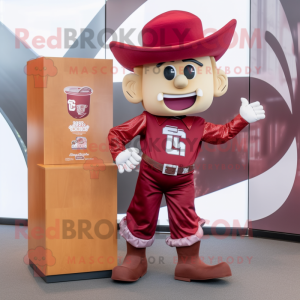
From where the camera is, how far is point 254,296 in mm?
2303

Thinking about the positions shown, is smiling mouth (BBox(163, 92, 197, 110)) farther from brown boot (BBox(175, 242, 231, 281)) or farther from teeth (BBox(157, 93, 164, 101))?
brown boot (BBox(175, 242, 231, 281))

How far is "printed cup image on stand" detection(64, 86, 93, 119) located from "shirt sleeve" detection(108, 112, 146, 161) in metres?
0.22

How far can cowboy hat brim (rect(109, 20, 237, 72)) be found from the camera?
2.33 metres

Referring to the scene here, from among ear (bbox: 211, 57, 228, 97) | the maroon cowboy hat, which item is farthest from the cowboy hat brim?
ear (bbox: 211, 57, 228, 97)

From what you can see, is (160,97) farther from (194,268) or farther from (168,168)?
(194,268)

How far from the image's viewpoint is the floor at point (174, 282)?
2.31 metres

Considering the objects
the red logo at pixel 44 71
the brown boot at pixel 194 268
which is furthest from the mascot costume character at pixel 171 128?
the red logo at pixel 44 71

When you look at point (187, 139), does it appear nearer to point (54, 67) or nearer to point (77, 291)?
point (54, 67)

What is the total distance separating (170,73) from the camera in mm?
2436

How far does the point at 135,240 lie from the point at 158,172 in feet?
1.48

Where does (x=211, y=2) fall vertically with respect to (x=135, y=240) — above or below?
above

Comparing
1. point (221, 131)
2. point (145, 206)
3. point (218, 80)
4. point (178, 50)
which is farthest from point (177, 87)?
point (145, 206)

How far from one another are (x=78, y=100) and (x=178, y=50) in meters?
0.68

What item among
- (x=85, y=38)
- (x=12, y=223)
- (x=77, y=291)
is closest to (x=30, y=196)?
(x=77, y=291)
